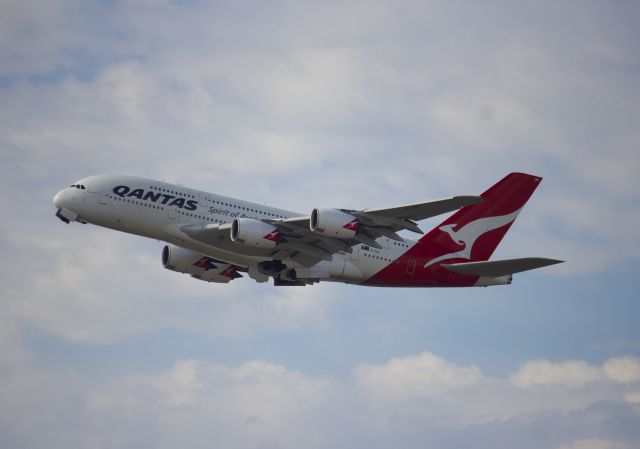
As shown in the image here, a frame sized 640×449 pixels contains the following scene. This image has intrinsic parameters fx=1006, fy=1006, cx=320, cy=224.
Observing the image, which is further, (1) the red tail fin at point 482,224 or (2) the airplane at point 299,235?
(1) the red tail fin at point 482,224

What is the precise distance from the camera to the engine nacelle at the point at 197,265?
202ft

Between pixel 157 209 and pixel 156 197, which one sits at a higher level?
pixel 156 197

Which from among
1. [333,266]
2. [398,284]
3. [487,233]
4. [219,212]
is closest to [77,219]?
[219,212]

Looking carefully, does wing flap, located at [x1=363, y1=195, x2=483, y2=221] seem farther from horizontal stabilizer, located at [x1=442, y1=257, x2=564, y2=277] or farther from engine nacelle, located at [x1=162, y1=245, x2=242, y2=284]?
engine nacelle, located at [x1=162, y1=245, x2=242, y2=284]

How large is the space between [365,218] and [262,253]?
23.9ft

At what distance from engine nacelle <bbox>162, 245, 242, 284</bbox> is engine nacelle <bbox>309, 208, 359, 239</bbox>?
11.4 meters

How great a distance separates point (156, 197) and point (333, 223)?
10.2 meters

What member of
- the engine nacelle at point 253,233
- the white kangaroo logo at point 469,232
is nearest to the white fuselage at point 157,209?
the engine nacelle at point 253,233

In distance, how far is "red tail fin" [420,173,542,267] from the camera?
59.9m

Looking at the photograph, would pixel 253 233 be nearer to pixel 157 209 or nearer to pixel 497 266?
pixel 157 209

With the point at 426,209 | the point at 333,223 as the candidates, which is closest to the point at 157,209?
the point at 333,223

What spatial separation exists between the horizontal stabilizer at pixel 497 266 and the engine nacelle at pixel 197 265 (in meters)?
13.6

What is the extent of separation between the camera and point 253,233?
175 feet

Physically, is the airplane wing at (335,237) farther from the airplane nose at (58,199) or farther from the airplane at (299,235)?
the airplane nose at (58,199)
